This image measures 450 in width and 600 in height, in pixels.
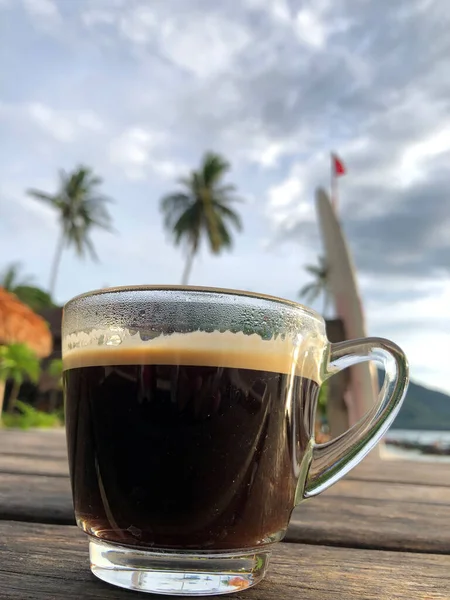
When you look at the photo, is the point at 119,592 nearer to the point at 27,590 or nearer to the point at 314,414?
the point at 27,590

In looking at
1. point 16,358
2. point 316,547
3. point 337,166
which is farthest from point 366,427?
point 16,358

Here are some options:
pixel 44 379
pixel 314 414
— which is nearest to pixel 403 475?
pixel 314 414

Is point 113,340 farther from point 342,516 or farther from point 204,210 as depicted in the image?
point 204,210

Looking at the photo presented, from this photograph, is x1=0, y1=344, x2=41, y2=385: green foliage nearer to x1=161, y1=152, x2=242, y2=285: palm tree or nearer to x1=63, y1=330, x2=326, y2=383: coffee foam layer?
x1=63, y1=330, x2=326, y2=383: coffee foam layer

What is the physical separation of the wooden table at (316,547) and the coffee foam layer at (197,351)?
0.15m

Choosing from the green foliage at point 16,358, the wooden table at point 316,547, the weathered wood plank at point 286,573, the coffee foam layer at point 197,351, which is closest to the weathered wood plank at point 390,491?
the wooden table at point 316,547

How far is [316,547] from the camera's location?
0.52 meters

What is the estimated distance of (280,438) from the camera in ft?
1.48

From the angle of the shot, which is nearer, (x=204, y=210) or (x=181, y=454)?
(x=181, y=454)

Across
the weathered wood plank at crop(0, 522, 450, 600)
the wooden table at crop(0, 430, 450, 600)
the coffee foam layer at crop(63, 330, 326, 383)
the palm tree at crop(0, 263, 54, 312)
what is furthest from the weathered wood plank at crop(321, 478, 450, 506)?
the palm tree at crop(0, 263, 54, 312)

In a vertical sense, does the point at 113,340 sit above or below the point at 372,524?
above

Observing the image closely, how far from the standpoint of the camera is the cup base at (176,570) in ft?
1.26

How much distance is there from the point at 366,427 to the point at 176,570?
202 millimetres

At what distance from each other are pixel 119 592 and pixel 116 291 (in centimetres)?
22
